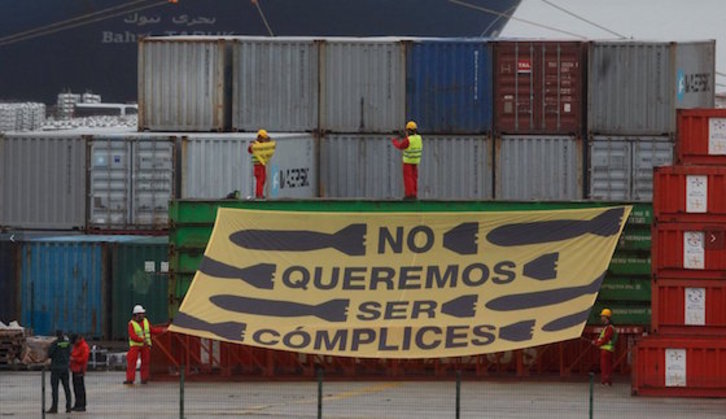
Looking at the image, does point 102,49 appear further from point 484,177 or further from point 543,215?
point 543,215

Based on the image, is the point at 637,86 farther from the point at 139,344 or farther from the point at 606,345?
the point at 139,344

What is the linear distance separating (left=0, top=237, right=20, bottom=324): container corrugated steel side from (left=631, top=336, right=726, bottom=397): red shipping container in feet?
49.8

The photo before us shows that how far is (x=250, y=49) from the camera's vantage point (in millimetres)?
43094

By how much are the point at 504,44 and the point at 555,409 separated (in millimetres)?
15732

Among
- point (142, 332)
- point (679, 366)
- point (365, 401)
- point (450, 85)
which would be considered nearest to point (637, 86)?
point (450, 85)

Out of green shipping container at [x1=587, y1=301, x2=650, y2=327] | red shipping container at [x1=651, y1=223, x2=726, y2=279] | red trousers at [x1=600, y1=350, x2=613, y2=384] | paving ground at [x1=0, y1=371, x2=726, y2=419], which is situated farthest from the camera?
green shipping container at [x1=587, y1=301, x2=650, y2=327]

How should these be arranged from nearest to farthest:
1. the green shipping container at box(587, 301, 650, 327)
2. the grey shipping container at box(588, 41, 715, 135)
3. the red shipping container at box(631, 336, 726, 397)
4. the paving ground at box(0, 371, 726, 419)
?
the paving ground at box(0, 371, 726, 419) → the red shipping container at box(631, 336, 726, 397) → the green shipping container at box(587, 301, 650, 327) → the grey shipping container at box(588, 41, 715, 135)

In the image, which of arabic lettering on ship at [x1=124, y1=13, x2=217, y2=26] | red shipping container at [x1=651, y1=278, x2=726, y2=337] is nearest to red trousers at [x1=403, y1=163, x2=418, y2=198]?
red shipping container at [x1=651, y1=278, x2=726, y2=337]

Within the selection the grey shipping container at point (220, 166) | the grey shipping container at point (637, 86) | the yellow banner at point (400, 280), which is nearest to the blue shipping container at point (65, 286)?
the grey shipping container at point (220, 166)

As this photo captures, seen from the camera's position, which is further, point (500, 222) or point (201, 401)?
point (500, 222)

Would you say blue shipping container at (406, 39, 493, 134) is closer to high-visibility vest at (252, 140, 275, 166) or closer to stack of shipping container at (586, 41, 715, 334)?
stack of shipping container at (586, 41, 715, 334)

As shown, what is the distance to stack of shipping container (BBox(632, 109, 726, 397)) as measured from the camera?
29.7 m

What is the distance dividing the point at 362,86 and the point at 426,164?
2.54 metres

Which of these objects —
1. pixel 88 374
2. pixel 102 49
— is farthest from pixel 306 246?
pixel 102 49
